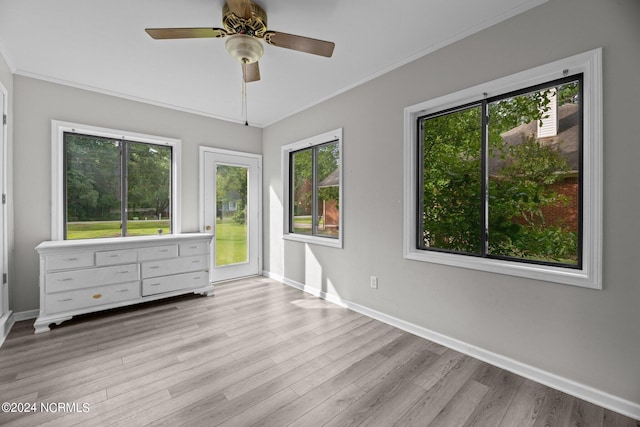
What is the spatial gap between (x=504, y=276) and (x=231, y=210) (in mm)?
3807

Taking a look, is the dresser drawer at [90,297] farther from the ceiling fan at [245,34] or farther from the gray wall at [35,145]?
the ceiling fan at [245,34]

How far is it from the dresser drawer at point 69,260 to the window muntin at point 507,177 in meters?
3.47

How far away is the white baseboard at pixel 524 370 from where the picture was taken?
1671mm

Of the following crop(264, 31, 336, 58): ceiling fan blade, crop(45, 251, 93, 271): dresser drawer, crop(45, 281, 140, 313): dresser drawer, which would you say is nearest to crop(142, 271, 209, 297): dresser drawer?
crop(45, 281, 140, 313): dresser drawer

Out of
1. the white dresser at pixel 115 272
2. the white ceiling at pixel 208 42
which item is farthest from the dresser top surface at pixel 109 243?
the white ceiling at pixel 208 42

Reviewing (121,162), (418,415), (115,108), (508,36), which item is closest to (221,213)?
(121,162)

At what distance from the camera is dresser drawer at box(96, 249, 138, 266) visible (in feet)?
9.88

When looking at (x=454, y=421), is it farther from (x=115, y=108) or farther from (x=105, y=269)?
(x=115, y=108)

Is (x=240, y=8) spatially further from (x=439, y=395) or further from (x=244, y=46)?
(x=439, y=395)

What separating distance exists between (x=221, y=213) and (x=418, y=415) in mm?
3752

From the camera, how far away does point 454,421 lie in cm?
160

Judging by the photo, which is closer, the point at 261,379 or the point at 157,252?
the point at 261,379

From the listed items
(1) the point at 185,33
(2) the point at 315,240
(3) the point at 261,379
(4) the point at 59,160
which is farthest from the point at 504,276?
(4) the point at 59,160

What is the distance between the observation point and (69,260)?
2.84 m
